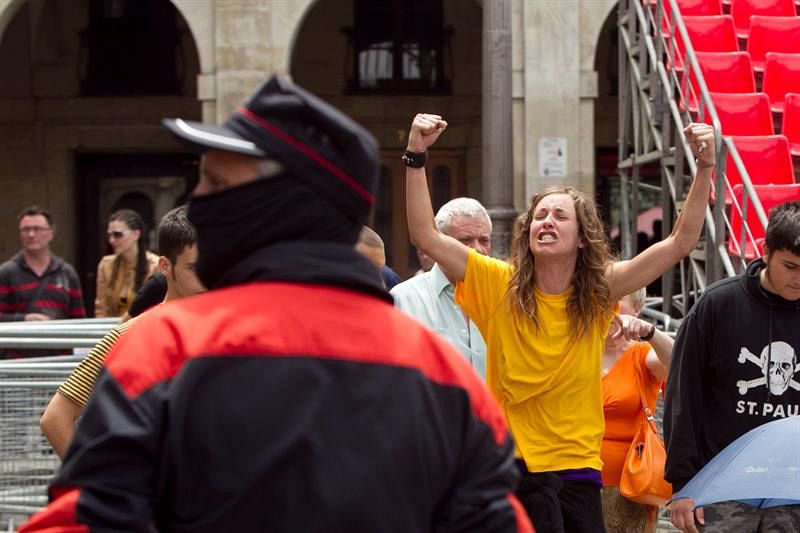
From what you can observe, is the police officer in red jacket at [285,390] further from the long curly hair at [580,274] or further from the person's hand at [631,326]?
the person's hand at [631,326]

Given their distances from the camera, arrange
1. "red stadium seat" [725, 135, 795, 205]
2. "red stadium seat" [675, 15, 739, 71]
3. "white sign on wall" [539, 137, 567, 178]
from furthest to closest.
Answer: "white sign on wall" [539, 137, 567, 178], "red stadium seat" [675, 15, 739, 71], "red stadium seat" [725, 135, 795, 205]

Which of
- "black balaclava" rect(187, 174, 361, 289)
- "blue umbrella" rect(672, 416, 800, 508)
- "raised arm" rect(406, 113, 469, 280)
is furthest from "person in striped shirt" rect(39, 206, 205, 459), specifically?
"black balaclava" rect(187, 174, 361, 289)

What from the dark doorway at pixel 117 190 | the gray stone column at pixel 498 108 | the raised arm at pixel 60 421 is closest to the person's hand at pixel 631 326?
the raised arm at pixel 60 421

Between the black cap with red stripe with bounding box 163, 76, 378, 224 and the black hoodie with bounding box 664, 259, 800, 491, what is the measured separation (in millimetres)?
A: 2760

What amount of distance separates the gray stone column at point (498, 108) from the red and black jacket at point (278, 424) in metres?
8.59

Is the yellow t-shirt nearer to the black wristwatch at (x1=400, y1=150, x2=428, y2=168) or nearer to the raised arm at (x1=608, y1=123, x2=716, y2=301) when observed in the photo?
the raised arm at (x1=608, y1=123, x2=716, y2=301)

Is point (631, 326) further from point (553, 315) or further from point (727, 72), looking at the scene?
point (727, 72)

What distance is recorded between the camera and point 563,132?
14.4 m

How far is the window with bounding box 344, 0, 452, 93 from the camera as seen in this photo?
741 inches

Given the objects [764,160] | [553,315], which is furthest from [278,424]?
[764,160]

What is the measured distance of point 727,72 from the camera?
427 inches

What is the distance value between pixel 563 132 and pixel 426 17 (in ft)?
16.9

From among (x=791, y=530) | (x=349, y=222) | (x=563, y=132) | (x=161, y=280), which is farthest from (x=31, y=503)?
(x=563, y=132)

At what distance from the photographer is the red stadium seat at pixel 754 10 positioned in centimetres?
1222
